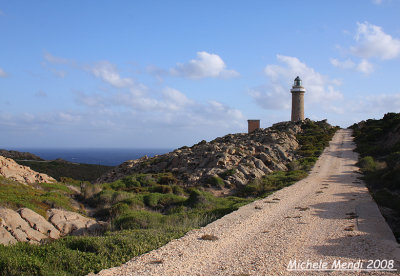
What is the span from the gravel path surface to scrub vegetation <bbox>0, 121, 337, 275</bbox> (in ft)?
2.07

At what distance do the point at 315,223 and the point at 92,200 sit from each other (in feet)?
41.4

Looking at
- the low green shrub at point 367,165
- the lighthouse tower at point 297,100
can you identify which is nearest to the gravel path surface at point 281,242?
the low green shrub at point 367,165

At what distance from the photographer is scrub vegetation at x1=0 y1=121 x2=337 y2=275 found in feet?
21.9

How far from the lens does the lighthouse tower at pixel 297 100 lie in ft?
209

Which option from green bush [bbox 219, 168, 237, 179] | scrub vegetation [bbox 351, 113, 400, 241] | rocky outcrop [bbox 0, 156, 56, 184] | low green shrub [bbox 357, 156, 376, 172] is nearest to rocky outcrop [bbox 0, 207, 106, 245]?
rocky outcrop [bbox 0, 156, 56, 184]

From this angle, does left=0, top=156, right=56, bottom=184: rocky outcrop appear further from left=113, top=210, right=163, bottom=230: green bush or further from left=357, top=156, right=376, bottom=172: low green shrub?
left=357, top=156, right=376, bottom=172: low green shrub

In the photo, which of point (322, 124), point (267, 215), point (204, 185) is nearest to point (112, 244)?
point (267, 215)

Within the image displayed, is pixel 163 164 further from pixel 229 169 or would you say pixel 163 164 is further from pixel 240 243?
pixel 240 243

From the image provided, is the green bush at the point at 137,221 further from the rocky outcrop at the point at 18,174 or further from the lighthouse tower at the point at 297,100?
the lighthouse tower at the point at 297,100

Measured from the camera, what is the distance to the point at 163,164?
3197 cm

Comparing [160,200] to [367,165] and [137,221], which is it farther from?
[367,165]

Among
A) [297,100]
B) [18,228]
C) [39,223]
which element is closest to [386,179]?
[39,223]

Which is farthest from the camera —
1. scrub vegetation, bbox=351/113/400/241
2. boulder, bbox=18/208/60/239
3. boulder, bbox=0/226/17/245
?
scrub vegetation, bbox=351/113/400/241

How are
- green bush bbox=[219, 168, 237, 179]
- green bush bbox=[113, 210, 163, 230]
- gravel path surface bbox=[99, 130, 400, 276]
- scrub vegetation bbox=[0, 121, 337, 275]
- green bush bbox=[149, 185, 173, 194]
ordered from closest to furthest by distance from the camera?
scrub vegetation bbox=[0, 121, 337, 275]
gravel path surface bbox=[99, 130, 400, 276]
green bush bbox=[113, 210, 163, 230]
green bush bbox=[149, 185, 173, 194]
green bush bbox=[219, 168, 237, 179]
